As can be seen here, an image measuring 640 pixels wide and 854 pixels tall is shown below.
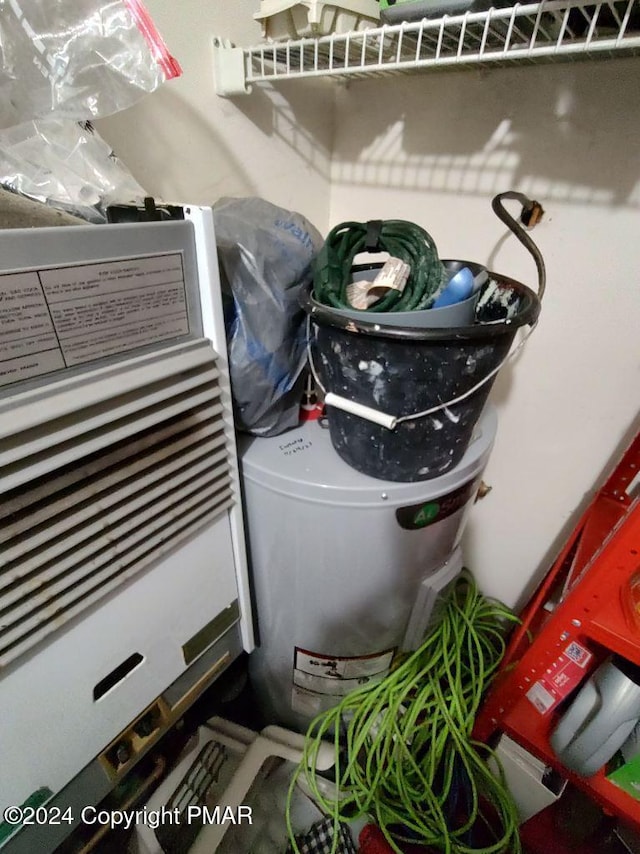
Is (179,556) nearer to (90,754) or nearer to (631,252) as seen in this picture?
(90,754)

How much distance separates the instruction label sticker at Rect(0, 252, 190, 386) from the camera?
0.35m

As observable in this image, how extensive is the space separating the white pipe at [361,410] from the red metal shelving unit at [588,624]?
0.33m

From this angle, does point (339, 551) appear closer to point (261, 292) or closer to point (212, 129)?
point (261, 292)

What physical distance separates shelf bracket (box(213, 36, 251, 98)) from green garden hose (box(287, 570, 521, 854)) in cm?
104

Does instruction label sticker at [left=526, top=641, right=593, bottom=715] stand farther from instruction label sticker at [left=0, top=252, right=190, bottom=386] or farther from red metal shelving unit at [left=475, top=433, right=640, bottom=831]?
instruction label sticker at [left=0, top=252, right=190, bottom=386]

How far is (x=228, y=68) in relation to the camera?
2.36 ft

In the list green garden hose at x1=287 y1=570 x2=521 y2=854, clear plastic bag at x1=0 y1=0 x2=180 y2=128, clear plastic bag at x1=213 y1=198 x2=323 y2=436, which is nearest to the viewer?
clear plastic bag at x1=0 y1=0 x2=180 y2=128

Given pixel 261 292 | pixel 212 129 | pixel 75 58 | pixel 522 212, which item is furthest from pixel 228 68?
pixel 522 212

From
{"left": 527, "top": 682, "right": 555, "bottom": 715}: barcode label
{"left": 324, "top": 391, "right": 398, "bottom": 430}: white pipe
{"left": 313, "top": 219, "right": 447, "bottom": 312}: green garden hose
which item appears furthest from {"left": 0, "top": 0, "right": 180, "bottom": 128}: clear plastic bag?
{"left": 527, "top": 682, "right": 555, "bottom": 715}: barcode label

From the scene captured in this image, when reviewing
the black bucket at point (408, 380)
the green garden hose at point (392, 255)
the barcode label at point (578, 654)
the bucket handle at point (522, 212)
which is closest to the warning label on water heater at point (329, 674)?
the barcode label at point (578, 654)

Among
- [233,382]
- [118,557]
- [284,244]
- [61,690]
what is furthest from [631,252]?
[61,690]

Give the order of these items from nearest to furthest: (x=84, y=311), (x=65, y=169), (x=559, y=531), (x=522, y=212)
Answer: (x=84, y=311), (x=65, y=169), (x=522, y=212), (x=559, y=531)

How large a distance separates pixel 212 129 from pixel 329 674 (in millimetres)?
1027

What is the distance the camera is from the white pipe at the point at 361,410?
21.4 inches
